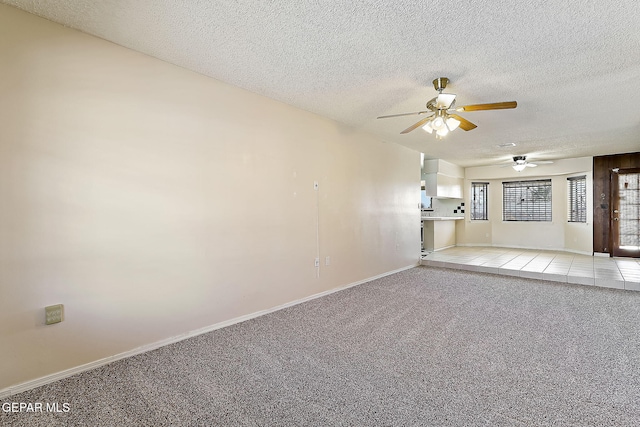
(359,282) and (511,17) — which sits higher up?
(511,17)

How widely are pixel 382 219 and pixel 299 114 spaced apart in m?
2.40

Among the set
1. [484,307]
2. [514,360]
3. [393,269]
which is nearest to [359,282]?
[393,269]

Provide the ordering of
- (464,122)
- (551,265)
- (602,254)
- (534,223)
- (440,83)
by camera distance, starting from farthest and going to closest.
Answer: (534,223) < (602,254) < (551,265) < (464,122) < (440,83)

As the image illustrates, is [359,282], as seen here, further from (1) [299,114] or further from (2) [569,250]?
(2) [569,250]

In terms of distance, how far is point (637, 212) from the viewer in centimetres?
656

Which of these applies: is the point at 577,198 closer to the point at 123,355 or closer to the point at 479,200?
the point at 479,200

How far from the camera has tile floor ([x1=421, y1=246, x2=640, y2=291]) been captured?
4.69 metres

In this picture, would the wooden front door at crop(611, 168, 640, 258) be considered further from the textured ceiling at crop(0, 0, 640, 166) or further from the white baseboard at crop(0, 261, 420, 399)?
the white baseboard at crop(0, 261, 420, 399)

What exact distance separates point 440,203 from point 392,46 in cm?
679

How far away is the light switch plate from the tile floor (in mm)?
5810

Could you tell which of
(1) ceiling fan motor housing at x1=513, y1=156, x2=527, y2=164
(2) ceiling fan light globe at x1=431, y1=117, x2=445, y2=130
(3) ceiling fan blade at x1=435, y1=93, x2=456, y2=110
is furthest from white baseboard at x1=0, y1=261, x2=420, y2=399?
(1) ceiling fan motor housing at x1=513, y1=156, x2=527, y2=164

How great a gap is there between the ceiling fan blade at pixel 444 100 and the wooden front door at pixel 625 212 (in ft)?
21.7

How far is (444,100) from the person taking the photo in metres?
2.81

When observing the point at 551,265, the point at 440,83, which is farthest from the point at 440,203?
the point at 440,83
